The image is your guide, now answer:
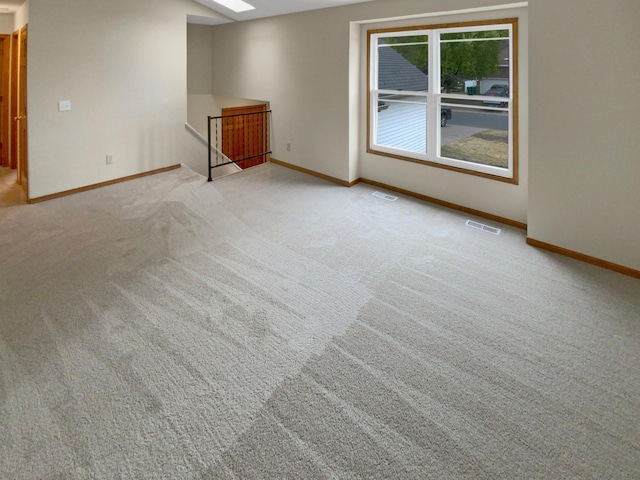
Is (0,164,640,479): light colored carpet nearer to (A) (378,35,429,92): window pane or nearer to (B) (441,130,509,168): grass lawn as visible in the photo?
(B) (441,130,509,168): grass lawn

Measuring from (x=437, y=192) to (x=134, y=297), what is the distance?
376 cm

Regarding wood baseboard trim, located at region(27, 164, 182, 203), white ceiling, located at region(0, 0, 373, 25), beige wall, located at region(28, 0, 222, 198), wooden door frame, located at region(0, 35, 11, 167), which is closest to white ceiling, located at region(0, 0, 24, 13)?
white ceiling, located at region(0, 0, 373, 25)

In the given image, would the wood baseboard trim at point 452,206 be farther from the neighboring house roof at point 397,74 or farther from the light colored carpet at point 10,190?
the light colored carpet at point 10,190

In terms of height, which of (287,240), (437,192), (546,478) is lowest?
(546,478)

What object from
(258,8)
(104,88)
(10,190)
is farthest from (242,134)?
(10,190)

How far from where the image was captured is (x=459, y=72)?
4645 millimetres

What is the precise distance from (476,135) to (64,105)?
5185mm

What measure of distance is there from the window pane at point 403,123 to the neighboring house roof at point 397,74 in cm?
14

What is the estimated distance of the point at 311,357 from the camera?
2248mm

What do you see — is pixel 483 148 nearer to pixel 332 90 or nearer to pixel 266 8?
pixel 332 90

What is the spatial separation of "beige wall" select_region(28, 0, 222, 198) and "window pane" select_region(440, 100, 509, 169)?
14.1 feet

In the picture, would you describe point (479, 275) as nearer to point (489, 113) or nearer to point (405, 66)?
point (489, 113)

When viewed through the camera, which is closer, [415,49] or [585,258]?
[585,258]

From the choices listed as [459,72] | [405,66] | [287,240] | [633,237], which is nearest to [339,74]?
[405,66]
